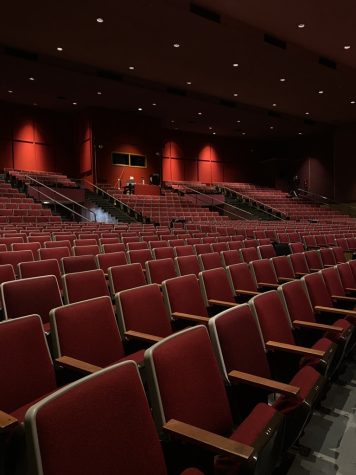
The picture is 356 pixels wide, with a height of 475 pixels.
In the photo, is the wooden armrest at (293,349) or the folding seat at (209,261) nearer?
the wooden armrest at (293,349)

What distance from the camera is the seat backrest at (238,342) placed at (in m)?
0.84

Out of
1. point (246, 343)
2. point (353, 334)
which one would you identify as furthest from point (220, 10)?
point (246, 343)

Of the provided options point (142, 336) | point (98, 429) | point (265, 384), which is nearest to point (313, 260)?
point (142, 336)

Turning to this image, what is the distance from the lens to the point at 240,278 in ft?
5.68

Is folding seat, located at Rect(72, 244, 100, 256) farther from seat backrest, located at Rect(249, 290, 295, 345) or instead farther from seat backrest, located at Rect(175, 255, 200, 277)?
seat backrest, located at Rect(249, 290, 295, 345)

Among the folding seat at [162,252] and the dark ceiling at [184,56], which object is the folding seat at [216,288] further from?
the dark ceiling at [184,56]

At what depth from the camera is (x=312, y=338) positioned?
1.33 m

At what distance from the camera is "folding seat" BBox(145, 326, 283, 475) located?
60 centimetres

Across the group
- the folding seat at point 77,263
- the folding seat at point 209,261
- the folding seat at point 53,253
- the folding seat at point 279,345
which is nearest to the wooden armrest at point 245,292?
the folding seat at point 209,261

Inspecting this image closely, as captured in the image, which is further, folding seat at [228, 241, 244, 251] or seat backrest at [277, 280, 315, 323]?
folding seat at [228, 241, 244, 251]

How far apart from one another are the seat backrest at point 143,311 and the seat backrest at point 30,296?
0.31 metres

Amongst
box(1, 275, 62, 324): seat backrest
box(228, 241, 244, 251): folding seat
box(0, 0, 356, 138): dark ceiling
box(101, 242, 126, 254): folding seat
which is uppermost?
box(0, 0, 356, 138): dark ceiling

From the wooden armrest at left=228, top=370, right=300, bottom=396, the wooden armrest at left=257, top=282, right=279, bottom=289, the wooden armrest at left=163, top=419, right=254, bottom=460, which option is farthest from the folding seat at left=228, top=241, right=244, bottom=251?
the wooden armrest at left=163, top=419, right=254, bottom=460

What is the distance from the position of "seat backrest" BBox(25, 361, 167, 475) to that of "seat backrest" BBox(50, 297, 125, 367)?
1.25 feet
